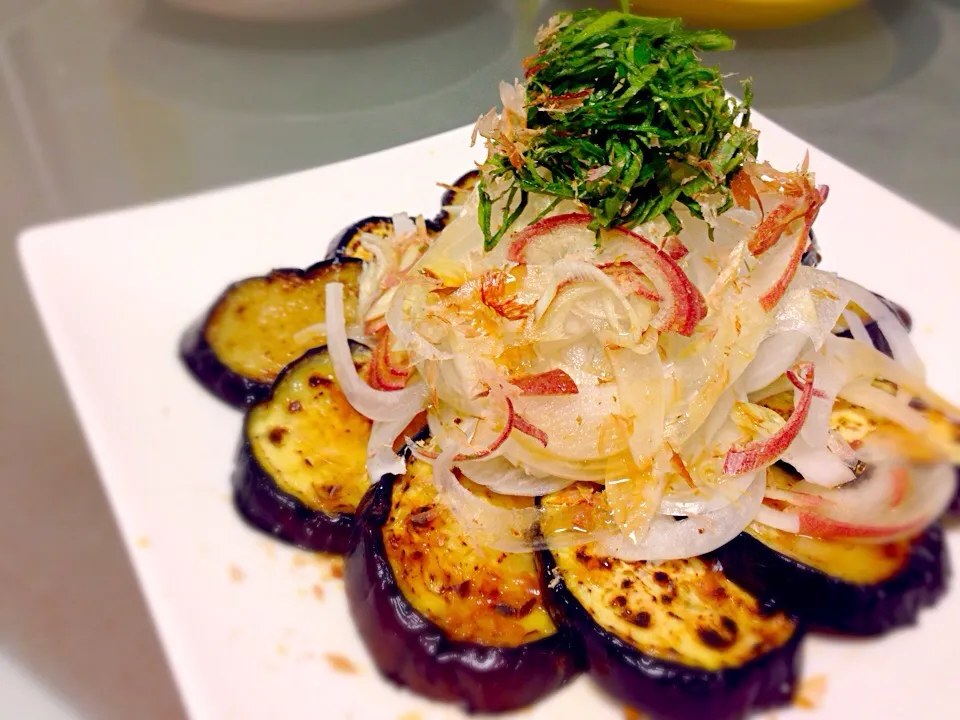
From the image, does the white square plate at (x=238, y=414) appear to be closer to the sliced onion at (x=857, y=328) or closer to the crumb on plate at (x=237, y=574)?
the crumb on plate at (x=237, y=574)

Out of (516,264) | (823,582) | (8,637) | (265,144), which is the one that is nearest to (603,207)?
(516,264)

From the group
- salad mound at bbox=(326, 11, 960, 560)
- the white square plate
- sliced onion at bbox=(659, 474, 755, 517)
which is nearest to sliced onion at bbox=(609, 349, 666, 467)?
salad mound at bbox=(326, 11, 960, 560)

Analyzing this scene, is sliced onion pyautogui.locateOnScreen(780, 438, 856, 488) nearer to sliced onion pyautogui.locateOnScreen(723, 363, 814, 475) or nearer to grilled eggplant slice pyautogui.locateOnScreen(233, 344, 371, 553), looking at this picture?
sliced onion pyautogui.locateOnScreen(723, 363, 814, 475)

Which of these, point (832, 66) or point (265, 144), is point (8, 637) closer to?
point (265, 144)

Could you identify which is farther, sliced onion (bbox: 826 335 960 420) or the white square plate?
sliced onion (bbox: 826 335 960 420)

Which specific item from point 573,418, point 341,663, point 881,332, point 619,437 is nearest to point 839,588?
point 619,437

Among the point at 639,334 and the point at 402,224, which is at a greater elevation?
the point at 639,334

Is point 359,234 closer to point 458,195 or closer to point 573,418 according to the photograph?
point 458,195
